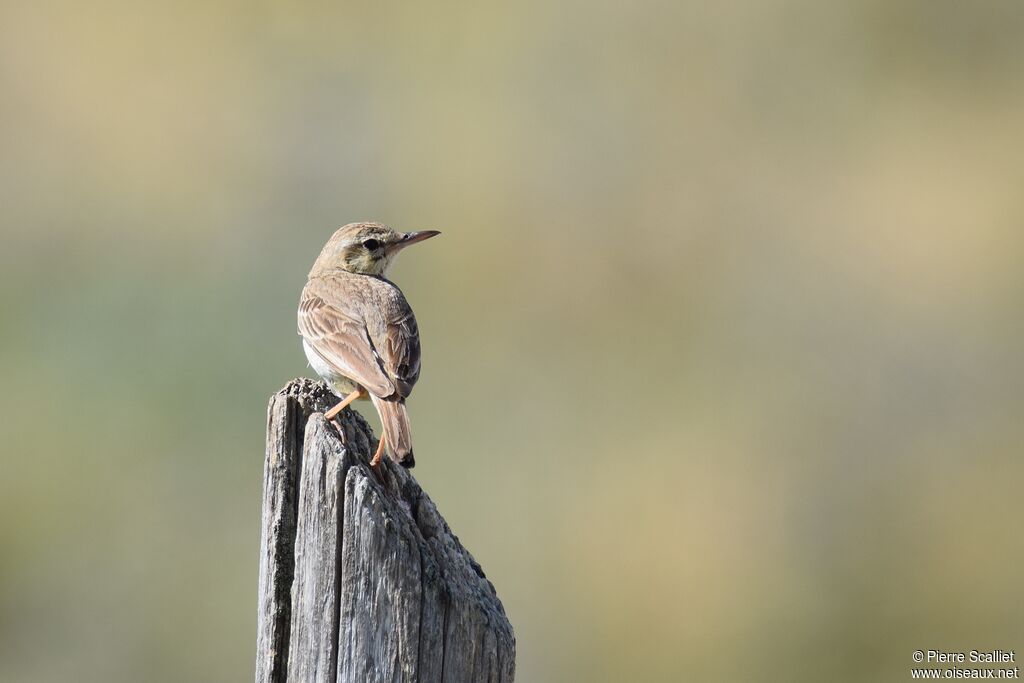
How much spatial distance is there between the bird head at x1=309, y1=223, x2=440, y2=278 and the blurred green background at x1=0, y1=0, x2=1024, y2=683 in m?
4.36

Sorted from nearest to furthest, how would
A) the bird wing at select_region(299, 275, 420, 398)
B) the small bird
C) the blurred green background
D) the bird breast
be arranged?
1. the small bird
2. the bird wing at select_region(299, 275, 420, 398)
3. the bird breast
4. the blurred green background

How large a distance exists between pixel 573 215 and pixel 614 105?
78.4 inches

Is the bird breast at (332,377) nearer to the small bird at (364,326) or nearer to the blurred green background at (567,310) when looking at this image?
the small bird at (364,326)

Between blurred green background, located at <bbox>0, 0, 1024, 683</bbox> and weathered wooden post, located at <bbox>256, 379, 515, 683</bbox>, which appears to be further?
blurred green background, located at <bbox>0, 0, 1024, 683</bbox>

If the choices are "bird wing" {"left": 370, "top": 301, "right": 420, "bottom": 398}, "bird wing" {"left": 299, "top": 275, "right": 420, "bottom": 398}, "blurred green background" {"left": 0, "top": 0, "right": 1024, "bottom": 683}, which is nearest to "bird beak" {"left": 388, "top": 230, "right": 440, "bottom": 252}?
"bird wing" {"left": 299, "top": 275, "right": 420, "bottom": 398}

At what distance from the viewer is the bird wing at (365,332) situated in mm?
5820

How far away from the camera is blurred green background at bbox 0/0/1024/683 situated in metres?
11.6

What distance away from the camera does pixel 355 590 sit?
372 cm

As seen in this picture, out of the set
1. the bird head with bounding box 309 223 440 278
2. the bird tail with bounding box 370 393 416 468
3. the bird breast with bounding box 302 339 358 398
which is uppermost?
the bird head with bounding box 309 223 440 278

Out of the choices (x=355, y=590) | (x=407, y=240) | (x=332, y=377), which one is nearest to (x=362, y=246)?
(x=407, y=240)

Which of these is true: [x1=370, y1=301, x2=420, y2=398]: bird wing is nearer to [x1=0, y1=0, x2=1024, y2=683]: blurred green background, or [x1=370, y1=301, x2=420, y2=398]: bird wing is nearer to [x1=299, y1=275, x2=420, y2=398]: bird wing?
[x1=299, y1=275, x2=420, y2=398]: bird wing

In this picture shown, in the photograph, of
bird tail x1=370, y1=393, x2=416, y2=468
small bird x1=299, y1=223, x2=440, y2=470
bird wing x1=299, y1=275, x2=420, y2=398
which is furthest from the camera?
bird wing x1=299, y1=275, x2=420, y2=398

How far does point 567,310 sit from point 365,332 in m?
8.28

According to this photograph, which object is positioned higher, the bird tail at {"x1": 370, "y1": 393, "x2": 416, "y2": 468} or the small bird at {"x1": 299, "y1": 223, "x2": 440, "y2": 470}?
the small bird at {"x1": 299, "y1": 223, "x2": 440, "y2": 470}
